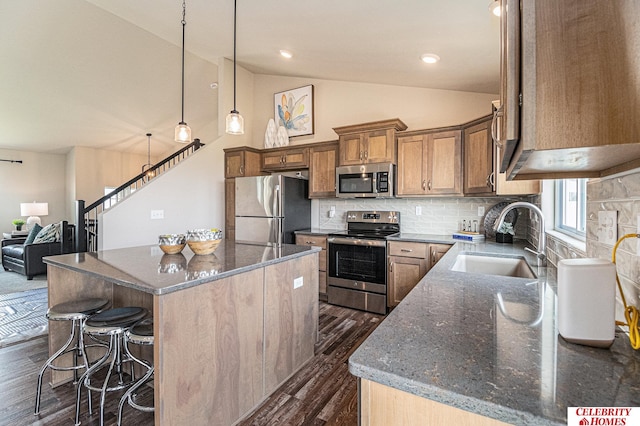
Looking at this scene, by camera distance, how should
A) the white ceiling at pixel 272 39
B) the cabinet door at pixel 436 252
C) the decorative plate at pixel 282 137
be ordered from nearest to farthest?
the white ceiling at pixel 272 39 → the cabinet door at pixel 436 252 → the decorative plate at pixel 282 137

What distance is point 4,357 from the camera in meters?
2.47

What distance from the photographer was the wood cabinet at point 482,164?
2.69 meters

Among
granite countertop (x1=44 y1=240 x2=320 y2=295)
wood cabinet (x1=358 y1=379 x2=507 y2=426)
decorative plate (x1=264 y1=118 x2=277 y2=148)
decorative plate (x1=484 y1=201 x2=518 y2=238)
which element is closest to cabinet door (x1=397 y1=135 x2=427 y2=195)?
decorative plate (x1=484 y1=201 x2=518 y2=238)

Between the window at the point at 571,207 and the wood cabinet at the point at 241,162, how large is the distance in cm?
371

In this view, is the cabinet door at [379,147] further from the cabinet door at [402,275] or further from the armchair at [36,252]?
the armchair at [36,252]

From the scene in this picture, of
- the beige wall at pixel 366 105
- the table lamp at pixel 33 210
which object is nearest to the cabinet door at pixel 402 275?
the beige wall at pixel 366 105

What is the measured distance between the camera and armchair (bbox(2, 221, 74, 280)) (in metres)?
4.92

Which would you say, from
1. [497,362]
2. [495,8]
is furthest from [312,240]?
[497,362]

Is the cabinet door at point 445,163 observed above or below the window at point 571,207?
above

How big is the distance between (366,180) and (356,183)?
0.14m

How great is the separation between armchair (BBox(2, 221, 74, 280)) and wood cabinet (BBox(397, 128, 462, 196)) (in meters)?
5.58

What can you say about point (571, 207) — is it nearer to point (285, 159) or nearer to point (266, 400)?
point (266, 400)

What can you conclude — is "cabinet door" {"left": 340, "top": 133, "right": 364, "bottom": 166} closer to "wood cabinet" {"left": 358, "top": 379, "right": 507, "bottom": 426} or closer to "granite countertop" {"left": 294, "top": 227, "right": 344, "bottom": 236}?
"granite countertop" {"left": 294, "top": 227, "right": 344, "bottom": 236}

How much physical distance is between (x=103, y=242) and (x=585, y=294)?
15.1 feet
